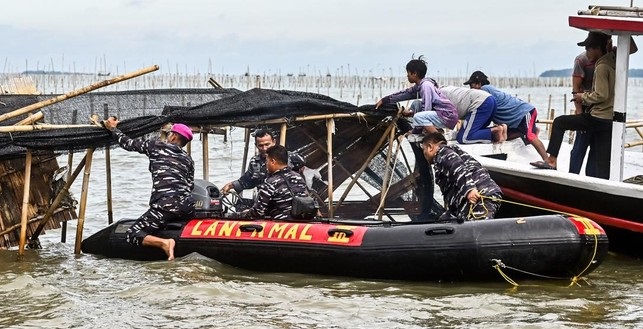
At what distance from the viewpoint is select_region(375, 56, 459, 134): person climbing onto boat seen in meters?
13.1

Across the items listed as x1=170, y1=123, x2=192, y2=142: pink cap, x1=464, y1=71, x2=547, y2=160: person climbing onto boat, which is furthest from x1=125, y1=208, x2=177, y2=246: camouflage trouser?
x1=464, y1=71, x2=547, y2=160: person climbing onto boat

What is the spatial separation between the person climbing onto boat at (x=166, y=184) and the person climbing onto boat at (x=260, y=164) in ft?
3.23

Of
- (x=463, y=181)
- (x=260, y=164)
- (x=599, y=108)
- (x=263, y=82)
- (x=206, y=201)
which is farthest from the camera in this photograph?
(x=263, y=82)

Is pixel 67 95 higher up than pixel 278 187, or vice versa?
pixel 67 95

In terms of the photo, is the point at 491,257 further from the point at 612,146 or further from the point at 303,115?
the point at 303,115

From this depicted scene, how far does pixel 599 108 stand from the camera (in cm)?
1231

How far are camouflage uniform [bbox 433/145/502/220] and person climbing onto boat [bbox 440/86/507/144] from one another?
9.52 ft

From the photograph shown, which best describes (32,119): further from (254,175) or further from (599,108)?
(599,108)

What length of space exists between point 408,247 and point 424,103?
3.55 metres

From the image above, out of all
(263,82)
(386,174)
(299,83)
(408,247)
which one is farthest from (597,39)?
(299,83)

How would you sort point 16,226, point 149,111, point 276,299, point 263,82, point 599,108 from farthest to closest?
point 263,82, point 149,111, point 16,226, point 599,108, point 276,299

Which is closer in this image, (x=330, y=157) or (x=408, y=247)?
(x=408, y=247)

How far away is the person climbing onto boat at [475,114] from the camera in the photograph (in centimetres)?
1388

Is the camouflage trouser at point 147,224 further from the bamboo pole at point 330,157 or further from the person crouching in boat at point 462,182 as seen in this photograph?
the person crouching in boat at point 462,182
